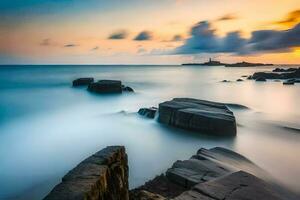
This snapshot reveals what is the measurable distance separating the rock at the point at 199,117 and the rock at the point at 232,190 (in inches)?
213

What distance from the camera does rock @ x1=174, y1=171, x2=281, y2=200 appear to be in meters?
4.43

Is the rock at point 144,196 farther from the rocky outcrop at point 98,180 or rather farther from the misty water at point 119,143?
the misty water at point 119,143

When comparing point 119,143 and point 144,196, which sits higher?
point 144,196

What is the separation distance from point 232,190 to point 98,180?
2.52 m

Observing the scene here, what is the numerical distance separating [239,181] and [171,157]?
4.17 meters

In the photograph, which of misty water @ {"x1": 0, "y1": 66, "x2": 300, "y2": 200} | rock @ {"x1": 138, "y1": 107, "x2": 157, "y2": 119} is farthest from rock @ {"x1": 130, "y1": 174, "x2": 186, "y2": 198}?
rock @ {"x1": 138, "y1": 107, "x2": 157, "y2": 119}

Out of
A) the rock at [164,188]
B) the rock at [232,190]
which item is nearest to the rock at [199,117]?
the rock at [164,188]

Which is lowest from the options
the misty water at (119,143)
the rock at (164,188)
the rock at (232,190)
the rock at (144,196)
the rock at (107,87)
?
the misty water at (119,143)

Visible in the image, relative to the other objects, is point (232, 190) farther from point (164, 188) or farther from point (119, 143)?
point (119, 143)

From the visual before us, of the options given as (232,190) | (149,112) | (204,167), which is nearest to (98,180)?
(232,190)

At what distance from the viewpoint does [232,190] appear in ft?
15.3

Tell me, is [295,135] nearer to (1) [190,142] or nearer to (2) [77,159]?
(1) [190,142]

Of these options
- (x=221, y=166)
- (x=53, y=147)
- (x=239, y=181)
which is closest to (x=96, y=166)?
(x=239, y=181)

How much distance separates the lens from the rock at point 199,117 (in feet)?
34.6
